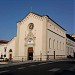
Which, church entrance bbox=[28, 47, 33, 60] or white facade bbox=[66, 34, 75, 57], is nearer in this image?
church entrance bbox=[28, 47, 33, 60]

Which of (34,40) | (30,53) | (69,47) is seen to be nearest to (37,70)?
(34,40)

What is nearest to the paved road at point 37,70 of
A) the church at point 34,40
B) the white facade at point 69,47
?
the church at point 34,40

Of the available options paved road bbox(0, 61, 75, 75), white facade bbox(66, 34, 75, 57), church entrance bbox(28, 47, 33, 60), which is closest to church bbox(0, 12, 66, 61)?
church entrance bbox(28, 47, 33, 60)

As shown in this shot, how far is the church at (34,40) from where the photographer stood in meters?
61.5

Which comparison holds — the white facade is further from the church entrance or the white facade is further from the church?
the church entrance

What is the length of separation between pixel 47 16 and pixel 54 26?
30.3ft

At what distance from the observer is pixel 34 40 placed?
2496 inches

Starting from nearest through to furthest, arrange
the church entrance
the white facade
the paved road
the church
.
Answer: the paved road → the church → the church entrance → the white facade

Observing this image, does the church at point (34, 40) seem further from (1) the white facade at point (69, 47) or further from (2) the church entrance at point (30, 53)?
(1) the white facade at point (69, 47)

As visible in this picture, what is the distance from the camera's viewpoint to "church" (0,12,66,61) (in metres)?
61.5

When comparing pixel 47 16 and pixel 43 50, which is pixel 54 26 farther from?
pixel 43 50

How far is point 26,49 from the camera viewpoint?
214 ft

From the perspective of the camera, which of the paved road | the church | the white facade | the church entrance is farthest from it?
the white facade

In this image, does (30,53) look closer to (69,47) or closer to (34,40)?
(34,40)
